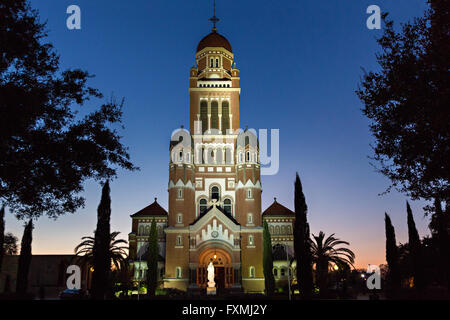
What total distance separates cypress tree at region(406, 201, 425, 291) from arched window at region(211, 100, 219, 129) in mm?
26361

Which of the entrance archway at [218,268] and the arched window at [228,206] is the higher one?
the arched window at [228,206]

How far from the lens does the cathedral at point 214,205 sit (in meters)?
44.5

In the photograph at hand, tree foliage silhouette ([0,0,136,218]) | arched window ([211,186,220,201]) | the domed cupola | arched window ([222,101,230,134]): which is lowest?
tree foliage silhouette ([0,0,136,218])

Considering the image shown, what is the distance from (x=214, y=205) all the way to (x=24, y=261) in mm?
20576

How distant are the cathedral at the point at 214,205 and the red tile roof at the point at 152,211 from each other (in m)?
0.14

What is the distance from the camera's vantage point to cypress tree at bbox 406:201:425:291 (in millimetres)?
33562

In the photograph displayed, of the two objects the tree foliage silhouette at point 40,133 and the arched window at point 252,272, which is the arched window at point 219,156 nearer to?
the arched window at point 252,272

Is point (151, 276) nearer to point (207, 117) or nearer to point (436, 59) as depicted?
point (207, 117)

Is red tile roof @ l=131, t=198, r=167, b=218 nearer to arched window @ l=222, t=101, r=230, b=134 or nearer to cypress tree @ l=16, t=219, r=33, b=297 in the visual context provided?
arched window @ l=222, t=101, r=230, b=134

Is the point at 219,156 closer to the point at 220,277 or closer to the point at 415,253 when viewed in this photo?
the point at 220,277

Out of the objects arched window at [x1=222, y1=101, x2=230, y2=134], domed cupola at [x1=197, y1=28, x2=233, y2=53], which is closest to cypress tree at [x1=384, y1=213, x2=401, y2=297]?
arched window at [x1=222, y1=101, x2=230, y2=134]

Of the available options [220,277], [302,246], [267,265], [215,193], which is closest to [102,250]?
[302,246]

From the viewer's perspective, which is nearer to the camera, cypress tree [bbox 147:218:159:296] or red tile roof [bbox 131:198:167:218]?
cypress tree [bbox 147:218:159:296]

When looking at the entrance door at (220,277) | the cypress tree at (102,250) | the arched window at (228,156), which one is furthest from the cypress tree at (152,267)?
the arched window at (228,156)
